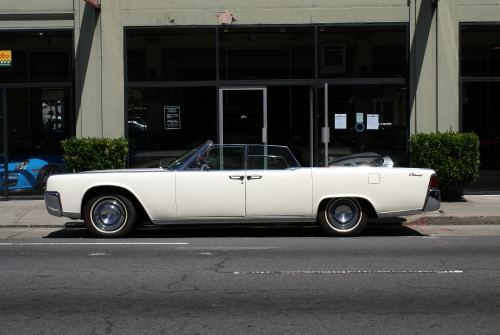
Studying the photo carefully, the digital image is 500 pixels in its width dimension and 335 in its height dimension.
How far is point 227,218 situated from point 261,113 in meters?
5.43

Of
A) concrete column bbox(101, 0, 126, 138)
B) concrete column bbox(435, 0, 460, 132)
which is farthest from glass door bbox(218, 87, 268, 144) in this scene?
concrete column bbox(435, 0, 460, 132)

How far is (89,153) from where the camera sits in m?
14.3

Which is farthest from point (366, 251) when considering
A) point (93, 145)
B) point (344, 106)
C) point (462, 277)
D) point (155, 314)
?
point (93, 145)

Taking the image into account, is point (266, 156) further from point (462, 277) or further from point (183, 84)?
point (183, 84)

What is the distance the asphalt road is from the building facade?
5.15m

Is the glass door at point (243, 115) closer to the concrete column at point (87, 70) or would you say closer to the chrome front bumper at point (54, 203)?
the concrete column at point (87, 70)

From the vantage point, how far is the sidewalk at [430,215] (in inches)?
472

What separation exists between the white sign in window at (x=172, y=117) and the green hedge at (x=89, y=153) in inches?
51.2

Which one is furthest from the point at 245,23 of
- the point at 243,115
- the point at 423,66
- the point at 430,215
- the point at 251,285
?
the point at 251,285

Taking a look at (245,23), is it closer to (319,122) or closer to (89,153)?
(319,122)

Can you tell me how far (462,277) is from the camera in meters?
7.28

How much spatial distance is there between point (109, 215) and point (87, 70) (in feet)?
19.1

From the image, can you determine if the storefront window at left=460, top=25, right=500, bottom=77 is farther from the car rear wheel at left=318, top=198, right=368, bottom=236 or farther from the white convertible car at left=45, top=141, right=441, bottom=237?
the car rear wheel at left=318, top=198, right=368, bottom=236

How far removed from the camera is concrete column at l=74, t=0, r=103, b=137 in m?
15.0
